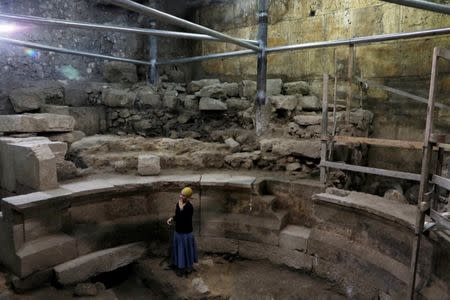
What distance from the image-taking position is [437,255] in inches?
118

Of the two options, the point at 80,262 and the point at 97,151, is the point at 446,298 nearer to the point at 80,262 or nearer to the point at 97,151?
the point at 80,262

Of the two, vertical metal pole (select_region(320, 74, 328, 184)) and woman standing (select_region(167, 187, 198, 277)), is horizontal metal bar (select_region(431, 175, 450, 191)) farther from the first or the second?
woman standing (select_region(167, 187, 198, 277))

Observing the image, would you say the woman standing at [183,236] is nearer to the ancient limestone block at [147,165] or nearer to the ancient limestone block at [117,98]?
the ancient limestone block at [147,165]

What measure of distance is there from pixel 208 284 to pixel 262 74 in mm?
3475

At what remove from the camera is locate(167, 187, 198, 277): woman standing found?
3.94 m

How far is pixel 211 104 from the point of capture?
615 cm

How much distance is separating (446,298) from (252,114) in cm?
390

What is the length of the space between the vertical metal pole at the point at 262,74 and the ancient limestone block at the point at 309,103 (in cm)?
67

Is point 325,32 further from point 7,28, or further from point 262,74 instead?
point 7,28

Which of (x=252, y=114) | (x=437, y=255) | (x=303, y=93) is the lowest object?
(x=437, y=255)

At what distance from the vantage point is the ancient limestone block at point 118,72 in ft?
23.1

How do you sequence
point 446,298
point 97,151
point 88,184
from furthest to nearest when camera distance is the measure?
point 97,151
point 88,184
point 446,298

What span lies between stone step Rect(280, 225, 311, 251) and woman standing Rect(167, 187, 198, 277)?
1236 mm

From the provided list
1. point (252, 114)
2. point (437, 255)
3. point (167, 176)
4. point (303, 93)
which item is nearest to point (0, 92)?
point (167, 176)
